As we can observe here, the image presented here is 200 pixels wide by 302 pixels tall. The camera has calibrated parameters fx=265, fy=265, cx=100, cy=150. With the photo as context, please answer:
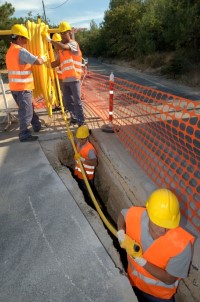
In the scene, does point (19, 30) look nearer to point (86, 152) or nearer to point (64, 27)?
point (64, 27)

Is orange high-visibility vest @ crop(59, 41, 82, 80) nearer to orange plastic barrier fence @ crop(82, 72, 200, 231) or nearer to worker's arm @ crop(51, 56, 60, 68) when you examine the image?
worker's arm @ crop(51, 56, 60, 68)

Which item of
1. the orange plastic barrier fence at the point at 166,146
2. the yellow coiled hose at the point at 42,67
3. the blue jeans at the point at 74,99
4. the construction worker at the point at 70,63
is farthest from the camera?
the blue jeans at the point at 74,99

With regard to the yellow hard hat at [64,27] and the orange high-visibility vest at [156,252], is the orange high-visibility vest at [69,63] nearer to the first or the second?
the yellow hard hat at [64,27]

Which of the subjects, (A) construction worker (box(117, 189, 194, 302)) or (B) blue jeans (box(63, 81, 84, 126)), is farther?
(B) blue jeans (box(63, 81, 84, 126))

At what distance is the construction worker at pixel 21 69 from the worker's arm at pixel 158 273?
4046 mm

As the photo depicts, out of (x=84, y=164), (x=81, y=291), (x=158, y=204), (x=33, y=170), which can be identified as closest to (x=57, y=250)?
(x=81, y=291)

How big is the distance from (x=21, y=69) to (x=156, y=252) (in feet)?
14.2

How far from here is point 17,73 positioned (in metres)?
5.27

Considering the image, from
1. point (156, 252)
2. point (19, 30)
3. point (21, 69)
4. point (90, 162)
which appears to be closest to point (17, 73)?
point (21, 69)

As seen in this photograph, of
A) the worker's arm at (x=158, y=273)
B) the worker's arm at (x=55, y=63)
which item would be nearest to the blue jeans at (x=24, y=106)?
the worker's arm at (x=55, y=63)

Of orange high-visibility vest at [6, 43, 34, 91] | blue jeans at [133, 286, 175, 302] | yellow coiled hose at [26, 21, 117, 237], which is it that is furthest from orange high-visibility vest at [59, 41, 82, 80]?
blue jeans at [133, 286, 175, 302]

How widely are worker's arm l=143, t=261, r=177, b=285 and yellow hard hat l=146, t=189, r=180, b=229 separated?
386 millimetres

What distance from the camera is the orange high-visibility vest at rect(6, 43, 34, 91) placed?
5.18 m

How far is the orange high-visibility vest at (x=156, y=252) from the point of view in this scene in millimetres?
2293
